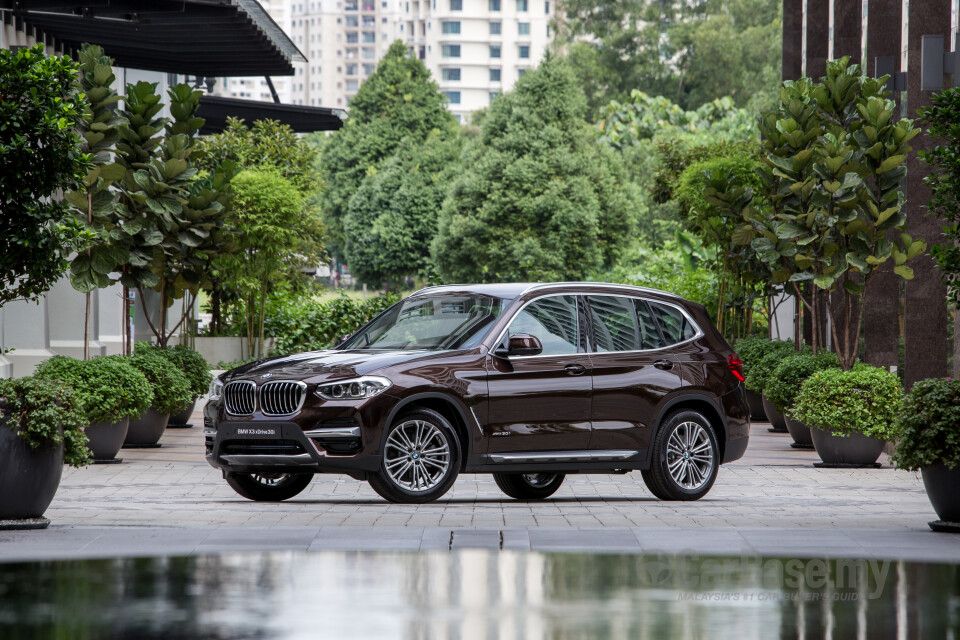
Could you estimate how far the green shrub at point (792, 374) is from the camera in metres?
17.9

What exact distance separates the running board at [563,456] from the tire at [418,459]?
392mm

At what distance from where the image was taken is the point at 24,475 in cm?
984

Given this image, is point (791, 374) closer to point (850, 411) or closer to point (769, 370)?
point (769, 370)

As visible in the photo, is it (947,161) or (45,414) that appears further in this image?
(947,161)

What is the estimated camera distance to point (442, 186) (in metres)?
74.6

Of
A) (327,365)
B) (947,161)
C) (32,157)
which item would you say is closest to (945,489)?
(947,161)

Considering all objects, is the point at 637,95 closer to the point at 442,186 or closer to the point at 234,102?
the point at 442,186

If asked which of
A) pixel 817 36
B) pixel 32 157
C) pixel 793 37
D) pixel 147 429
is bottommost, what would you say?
pixel 147 429

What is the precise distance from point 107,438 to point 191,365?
145 inches

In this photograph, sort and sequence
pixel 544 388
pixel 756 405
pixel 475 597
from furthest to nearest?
pixel 756 405 < pixel 544 388 < pixel 475 597

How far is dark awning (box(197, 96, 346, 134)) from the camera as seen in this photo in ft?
111

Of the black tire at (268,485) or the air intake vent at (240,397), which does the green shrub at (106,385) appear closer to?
the black tire at (268,485)

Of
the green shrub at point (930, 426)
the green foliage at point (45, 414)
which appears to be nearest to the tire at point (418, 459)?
the green foliage at point (45, 414)

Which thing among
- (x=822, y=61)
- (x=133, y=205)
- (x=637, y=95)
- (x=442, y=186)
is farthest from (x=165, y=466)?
(x=442, y=186)
